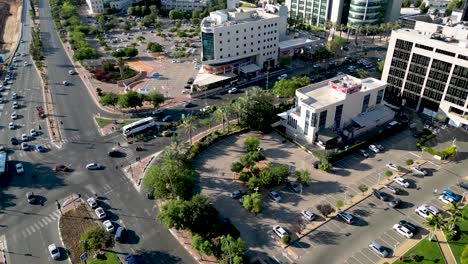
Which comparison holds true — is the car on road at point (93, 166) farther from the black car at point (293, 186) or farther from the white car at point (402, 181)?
the white car at point (402, 181)

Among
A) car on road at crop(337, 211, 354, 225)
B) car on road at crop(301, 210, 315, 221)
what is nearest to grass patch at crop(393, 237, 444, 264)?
car on road at crop(337, 211, 354, 225)

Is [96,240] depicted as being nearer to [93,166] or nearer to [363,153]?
[93,166]

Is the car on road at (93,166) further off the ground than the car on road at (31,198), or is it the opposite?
the car on road at (93,166)

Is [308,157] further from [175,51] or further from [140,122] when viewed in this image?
[175,51]

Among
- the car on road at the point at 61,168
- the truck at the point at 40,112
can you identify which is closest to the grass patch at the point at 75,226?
the car on road at the point at 61,168

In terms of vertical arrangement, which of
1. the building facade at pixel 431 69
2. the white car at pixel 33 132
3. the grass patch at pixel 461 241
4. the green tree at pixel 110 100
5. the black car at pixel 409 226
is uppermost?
the building facade at pixel 431 69

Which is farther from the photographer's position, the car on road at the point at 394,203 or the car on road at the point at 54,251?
the car on road at the point at 394,203

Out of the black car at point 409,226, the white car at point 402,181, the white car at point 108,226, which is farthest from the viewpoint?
the white car at point 402,181
